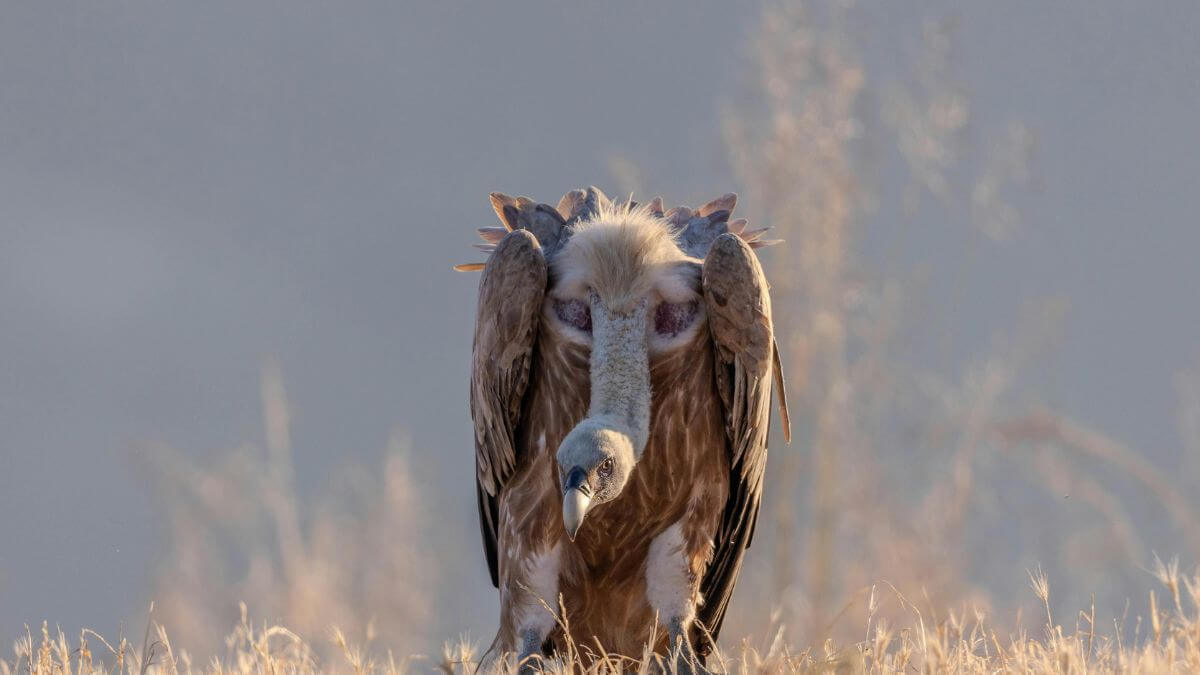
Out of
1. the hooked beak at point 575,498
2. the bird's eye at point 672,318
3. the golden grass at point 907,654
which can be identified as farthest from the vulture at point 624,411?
the golden grass at point 907,654

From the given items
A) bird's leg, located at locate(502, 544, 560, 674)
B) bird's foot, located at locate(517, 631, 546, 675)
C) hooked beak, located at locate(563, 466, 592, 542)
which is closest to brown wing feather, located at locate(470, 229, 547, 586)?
bird's leg, located at locate(502, 544, 560, 674)

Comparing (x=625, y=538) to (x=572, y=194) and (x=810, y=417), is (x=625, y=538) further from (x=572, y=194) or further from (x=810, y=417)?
(x=810, y=417)

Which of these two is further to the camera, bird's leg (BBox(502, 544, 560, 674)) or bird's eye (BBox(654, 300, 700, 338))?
bird's leg (BBox(502, 544, 560, 674))

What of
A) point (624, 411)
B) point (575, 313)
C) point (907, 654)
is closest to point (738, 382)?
point (624, 411)

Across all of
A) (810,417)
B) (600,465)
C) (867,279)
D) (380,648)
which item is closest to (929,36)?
(867,279)

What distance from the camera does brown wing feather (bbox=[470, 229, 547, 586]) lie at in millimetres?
5875

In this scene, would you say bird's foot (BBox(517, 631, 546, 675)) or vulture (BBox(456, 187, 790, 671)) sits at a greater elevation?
vulture (BBox(456, 187, 790, 671))

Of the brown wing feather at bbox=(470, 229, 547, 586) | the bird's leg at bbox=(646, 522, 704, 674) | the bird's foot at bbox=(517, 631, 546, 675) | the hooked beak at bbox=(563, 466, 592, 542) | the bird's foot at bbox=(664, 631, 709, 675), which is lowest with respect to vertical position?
the bird's foot at bbox=(517, 631, 546, 675)

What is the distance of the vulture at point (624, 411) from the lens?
585cm

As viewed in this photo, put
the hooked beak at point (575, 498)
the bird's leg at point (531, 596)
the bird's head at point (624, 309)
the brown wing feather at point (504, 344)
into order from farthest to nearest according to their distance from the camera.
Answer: the bird's leg at point (531, 596)
the brown wing feather at point (504, 344)
the bird's head at point (624, 309)
the hooked beak at point (575, 498)

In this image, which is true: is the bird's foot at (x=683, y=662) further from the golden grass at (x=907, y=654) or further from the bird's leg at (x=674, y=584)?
the golden grass at (x=907, y=654)

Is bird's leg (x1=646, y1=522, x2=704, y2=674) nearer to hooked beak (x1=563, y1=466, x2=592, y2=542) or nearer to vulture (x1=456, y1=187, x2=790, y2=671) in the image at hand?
vulture (x1=456, y1=187, x2=790, y2=671)

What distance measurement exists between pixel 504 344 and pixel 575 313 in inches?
11.5

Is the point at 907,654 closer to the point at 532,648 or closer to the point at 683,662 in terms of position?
the point at 683,662
